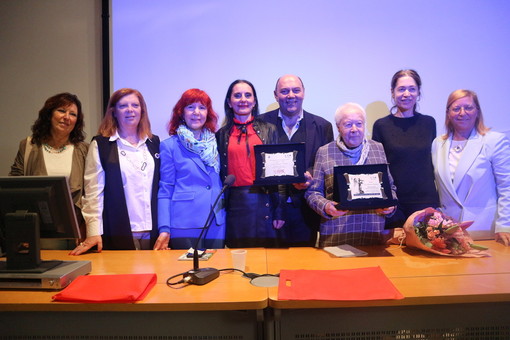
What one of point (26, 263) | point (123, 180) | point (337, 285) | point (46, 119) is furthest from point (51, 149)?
Answer: point (337, 285)

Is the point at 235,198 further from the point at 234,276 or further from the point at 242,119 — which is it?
the point at 234,276

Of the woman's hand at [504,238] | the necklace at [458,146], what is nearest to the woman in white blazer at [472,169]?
the necklace at [458,146]

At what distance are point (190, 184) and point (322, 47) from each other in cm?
165

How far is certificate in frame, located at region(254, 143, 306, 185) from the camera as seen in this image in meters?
2.28

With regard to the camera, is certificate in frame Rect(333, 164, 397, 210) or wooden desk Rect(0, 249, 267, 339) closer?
wooden desk Rect(0, 249, 267, 339)

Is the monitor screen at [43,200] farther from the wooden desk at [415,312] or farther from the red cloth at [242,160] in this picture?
the red cloth at [242,160]

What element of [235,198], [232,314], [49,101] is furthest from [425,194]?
[49,101]

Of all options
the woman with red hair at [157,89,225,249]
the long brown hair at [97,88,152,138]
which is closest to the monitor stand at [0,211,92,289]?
the woman with red hair at [157,89,225,249]

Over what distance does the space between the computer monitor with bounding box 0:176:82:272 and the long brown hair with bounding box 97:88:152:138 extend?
967mm

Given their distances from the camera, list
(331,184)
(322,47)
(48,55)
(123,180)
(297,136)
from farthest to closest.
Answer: (48,55) → (322,47) → (297,136) → (123,180) → (331,184)

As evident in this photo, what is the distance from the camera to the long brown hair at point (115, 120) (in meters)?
2.54

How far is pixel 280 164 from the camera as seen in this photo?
2299 mm

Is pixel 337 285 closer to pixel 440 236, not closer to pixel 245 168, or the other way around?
pixel 440 236

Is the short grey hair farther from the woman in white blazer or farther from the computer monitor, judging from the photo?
the computer monitor
